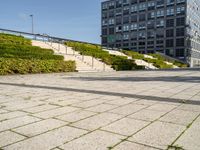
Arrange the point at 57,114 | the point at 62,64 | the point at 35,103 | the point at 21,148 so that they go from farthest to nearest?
the point at 62,64 < the point at 35,103 < the point at 57,114 < the point at 21,148

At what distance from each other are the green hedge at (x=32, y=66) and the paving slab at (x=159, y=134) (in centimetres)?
1399

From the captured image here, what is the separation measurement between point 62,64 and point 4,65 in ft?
18.0

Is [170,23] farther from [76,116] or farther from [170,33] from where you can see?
[76,116]

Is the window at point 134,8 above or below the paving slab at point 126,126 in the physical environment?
above

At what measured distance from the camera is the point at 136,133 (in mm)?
3809

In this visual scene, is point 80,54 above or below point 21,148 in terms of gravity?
above

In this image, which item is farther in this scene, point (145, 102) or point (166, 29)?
point (166, 29)

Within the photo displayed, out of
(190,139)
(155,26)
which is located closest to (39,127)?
(190,139)

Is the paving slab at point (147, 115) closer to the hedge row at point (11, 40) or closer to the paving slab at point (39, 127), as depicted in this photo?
the paving slab at point (39, 127)

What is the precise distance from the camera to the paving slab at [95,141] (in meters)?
3.24

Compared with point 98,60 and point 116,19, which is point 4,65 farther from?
point 116,19

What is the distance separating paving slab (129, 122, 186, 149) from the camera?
11.3ft

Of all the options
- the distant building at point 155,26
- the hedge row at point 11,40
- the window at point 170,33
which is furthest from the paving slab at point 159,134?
the window at point 170,33

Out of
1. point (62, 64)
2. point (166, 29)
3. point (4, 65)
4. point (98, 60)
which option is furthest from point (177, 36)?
point (4, 65)
